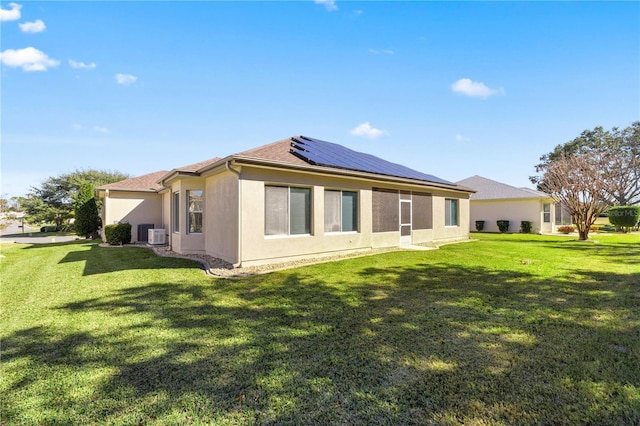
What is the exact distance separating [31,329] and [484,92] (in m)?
18.7

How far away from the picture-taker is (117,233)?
15.2 meters

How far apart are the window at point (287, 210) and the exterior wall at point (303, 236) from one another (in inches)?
6.8

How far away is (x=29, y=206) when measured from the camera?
31000 millimetres

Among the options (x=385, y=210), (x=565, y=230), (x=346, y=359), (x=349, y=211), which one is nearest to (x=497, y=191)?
(x=565, y=230)

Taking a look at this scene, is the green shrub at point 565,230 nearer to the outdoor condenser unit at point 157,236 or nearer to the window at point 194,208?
the window at point 194,208

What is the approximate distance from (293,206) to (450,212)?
10978 millimetres

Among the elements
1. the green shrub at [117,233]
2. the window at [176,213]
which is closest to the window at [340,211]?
the window at [176,213]

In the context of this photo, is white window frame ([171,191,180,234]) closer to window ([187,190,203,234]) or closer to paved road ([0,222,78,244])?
window ([187,190,203,234])

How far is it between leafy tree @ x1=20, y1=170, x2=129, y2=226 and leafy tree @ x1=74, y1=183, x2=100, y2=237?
14784 mm

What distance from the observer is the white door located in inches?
545

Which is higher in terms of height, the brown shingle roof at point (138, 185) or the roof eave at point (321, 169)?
the brown shingle roof at point (138, 185)

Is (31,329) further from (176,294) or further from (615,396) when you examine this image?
(615,396)

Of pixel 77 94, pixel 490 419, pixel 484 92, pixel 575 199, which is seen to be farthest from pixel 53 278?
pixel 575 199

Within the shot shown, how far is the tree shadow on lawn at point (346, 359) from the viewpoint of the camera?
2560 mm
